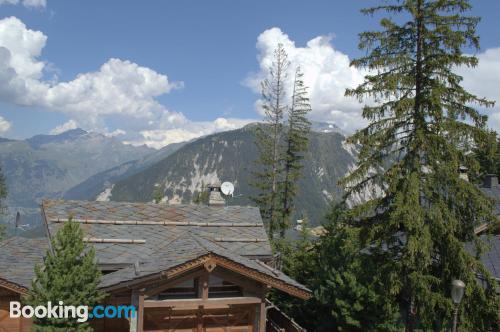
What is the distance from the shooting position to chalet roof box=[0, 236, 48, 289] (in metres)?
16.1

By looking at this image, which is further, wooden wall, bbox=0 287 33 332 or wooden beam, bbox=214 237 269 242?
wooden beam, bbox=214 237 269 242

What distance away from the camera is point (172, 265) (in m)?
13.0

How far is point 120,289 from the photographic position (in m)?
13.2

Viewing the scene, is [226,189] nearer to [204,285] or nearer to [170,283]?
[204,285]

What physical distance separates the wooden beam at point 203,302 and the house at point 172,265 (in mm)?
29

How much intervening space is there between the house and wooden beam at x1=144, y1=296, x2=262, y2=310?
1.1 inches

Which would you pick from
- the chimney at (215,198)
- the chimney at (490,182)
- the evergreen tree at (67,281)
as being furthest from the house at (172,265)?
the chimney at (490,182)

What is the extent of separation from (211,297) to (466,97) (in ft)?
32.4

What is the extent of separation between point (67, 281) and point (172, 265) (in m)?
2.83

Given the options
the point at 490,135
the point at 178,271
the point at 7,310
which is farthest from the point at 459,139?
the point at 7,310

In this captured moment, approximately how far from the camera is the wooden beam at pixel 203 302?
13305 mm

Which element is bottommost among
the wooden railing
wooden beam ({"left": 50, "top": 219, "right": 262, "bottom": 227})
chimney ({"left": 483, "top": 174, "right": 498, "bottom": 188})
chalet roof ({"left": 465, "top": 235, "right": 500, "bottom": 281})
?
the wooden railing

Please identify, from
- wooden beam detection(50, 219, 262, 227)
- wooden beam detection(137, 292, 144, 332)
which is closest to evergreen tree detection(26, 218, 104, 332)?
wooden beam detection(137, 292, 144, 332)

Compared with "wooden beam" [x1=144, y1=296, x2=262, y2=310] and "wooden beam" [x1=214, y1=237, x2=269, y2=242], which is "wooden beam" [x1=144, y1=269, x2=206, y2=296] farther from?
"wooden beam" [x1=214, y1=237, x2=269, y2=242]
